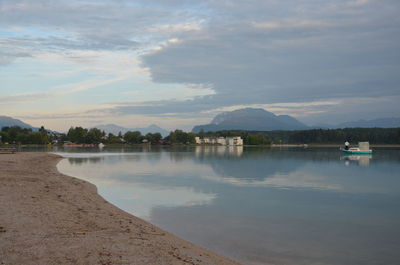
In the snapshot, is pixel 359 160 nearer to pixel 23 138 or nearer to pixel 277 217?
pixel 277 217

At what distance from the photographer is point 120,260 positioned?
7.70 metres

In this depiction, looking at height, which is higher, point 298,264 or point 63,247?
point 63,247

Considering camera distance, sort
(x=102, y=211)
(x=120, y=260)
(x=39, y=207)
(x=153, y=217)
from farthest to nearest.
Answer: (x=153, y=217)
(x=102, y=211)
(x=39, y=207)
(x=120, y=260)

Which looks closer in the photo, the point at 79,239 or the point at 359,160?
the point at 79,239

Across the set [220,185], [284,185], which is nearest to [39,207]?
[220,185]

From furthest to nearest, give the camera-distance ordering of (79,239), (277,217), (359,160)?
(359,160) → (277,217) → (79,239)

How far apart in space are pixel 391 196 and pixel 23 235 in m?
20.1

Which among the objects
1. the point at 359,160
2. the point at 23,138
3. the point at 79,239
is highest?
the point at 23,138

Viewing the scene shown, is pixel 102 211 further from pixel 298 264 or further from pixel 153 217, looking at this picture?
pixel 298 264

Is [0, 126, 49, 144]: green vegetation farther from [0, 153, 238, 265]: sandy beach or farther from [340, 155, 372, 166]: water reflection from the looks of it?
[0, 153, 238, 265]: sandy beach

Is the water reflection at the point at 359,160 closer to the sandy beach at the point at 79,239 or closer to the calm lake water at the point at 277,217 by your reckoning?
the calm lake water at the point at 277,217

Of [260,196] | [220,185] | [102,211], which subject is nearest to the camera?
[102,211]

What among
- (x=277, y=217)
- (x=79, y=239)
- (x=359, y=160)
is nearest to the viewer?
(x=79, y=239)

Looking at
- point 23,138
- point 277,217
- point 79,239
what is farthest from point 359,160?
point 23,138
